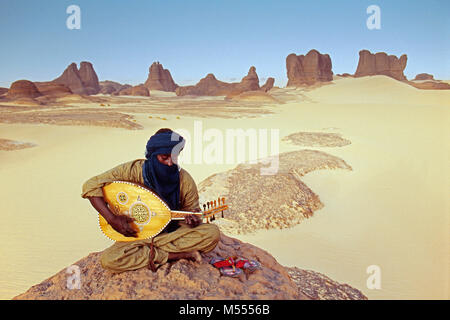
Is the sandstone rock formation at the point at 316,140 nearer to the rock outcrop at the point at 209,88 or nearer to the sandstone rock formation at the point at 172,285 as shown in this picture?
the sandstone rock formation at the point at 172,285

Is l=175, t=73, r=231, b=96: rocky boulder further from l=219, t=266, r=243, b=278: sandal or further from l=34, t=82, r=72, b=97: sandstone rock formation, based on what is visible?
l=219, t=266, r=243, b=278: sandal

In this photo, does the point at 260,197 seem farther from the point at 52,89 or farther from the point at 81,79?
the point at 81,79

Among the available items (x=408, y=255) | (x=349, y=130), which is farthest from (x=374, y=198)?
(x=349, y=130)

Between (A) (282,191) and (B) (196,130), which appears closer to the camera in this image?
(A) (282,191)

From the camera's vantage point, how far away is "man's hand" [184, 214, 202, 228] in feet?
9.74

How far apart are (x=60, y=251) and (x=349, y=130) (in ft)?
56.7

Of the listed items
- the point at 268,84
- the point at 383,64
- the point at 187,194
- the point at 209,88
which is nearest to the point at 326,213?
the point at 187,194

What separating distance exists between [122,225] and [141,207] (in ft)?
0.82

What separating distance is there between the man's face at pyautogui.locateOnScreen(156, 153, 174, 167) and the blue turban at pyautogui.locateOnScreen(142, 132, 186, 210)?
0.02 meters

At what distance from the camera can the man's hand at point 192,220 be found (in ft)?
9.74

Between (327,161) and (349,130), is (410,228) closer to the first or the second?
(327,161)

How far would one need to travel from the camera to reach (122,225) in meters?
2.95

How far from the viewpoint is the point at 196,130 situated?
62.6 feet

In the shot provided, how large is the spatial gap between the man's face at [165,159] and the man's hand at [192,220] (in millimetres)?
557
